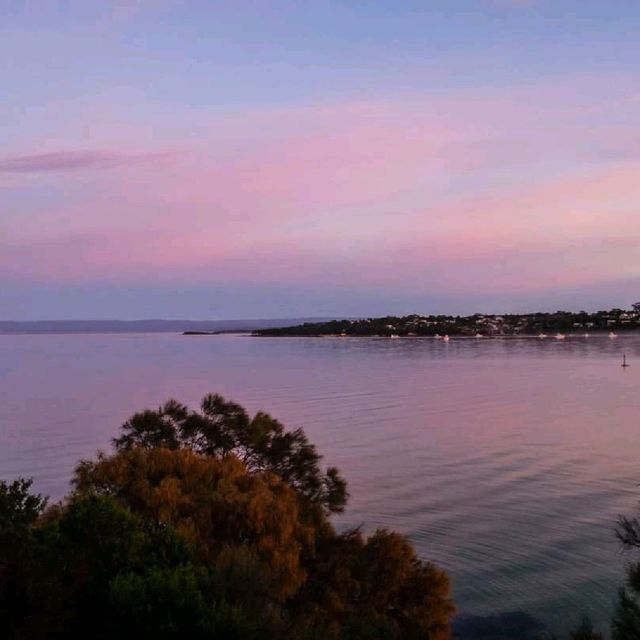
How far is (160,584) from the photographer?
903 cm

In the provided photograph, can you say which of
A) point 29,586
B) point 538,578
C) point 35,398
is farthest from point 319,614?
point 35,398

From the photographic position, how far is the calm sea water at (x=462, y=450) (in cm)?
2109

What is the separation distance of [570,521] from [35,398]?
1923 inches

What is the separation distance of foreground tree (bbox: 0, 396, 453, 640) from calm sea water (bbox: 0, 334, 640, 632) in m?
4.76

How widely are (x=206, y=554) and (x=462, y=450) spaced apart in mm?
26920

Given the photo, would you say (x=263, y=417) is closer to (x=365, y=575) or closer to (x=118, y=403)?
(x=365, y=575)

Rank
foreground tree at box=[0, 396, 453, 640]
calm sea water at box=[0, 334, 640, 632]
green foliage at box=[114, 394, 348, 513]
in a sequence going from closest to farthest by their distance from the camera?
1. foreground tree at box=[0, 396, 453, 640]
2. green foliage at box=[114, 394, 348, 513]
3. calm sea water at box=[0, 334, 640, 632]

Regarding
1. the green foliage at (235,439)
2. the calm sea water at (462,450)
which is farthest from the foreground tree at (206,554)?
the calm sea water at (462,450)

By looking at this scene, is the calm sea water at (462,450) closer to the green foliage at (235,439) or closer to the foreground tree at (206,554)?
the foreground tree at (206,554)

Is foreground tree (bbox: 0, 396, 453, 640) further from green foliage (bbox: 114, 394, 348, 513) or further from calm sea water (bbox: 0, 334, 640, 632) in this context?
calm sea water (bbox: 0, 334, 640, 632)

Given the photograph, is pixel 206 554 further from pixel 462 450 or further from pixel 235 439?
pixel 462 450

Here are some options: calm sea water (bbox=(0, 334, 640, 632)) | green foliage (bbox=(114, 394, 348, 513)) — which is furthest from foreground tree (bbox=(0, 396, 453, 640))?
calm sea water (bbox=(0, 334, 640, 632))

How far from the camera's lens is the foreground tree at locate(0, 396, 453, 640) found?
8.85 metres

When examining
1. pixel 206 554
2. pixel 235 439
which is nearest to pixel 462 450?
pixel 235 439
